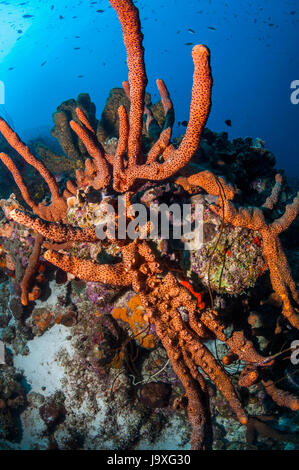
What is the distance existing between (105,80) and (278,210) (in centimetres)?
14258

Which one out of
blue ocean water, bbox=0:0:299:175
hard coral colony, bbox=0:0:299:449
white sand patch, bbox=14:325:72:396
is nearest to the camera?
hard coral colony, bbox=0:0:299:449

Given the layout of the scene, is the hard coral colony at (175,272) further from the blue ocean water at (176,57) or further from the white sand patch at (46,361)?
the blue ocean water at (176,57)

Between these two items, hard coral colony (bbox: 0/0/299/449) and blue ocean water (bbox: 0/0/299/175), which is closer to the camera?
hard coral colony (bbox: 0/0/299/449)

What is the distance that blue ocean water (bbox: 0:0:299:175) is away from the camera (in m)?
78.5

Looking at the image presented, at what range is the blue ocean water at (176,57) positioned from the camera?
258 ft

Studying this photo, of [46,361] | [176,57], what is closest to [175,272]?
[46,361]

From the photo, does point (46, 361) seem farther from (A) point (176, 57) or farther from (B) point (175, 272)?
(A) point (176, 57)

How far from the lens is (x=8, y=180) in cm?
856

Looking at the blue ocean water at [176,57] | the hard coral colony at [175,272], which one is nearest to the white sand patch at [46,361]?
the hard coral colony at [175,272]

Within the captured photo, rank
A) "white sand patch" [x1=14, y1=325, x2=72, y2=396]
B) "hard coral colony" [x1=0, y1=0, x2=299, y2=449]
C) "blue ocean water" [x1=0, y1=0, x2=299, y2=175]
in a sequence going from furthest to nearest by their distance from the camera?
1. "blue ocean water" [x1=0, y1=0, x2=299, y2=175]
2. "white sand patch" [x1=14, y1=325, x2=72, y2=396]
3. "hard coral colony" [x1=0, y1=0, x2=299, y2=449]

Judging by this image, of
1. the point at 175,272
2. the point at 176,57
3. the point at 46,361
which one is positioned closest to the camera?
the point at 175,272

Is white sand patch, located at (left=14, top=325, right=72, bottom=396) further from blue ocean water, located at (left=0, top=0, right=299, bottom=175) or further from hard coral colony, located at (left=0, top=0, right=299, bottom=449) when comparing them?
blue ocean water, located at (left=0, top=0, right=299, bottom=175)

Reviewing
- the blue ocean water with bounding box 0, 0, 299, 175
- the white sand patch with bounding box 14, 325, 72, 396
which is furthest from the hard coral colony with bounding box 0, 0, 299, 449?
the blue ocean water with bounding box 0, 0, 299, 175

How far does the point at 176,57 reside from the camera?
118 metres
